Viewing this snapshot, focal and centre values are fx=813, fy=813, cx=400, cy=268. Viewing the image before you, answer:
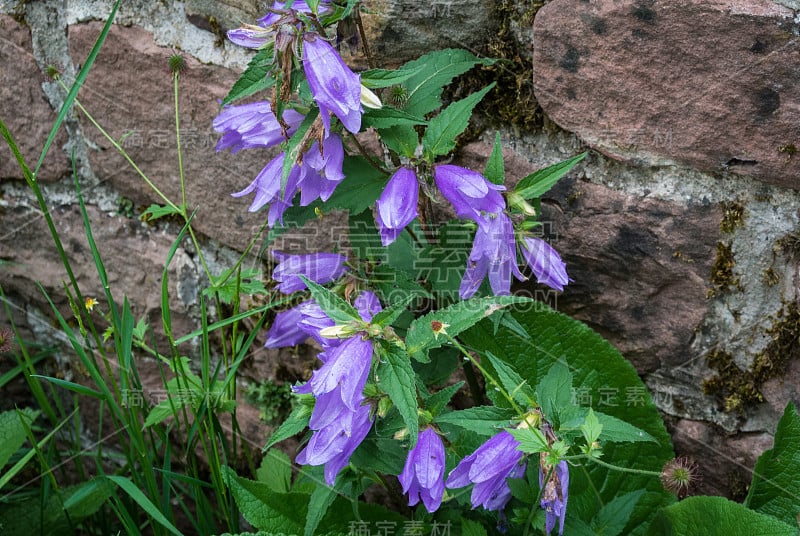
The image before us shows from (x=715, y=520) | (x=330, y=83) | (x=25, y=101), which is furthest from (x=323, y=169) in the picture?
(x=25, y=101)

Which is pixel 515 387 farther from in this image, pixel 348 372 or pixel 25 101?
pixel 25 101

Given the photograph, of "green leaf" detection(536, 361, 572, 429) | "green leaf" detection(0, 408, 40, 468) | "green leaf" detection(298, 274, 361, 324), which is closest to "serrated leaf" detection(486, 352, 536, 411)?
"green leaf" detection(536, 361, 572, 429)

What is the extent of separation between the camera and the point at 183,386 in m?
1.75

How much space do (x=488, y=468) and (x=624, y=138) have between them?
67cm

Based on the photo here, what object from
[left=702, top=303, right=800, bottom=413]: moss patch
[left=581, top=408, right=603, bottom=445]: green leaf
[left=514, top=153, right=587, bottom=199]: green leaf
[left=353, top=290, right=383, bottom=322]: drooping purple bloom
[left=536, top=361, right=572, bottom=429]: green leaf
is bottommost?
[left=702, top=303, right=800, bottom=413]: moss patch

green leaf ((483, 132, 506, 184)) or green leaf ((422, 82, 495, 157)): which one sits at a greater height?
green leaf ((422, 82, 495, 157))

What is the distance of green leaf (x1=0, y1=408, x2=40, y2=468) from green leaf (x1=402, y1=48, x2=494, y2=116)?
118 cm

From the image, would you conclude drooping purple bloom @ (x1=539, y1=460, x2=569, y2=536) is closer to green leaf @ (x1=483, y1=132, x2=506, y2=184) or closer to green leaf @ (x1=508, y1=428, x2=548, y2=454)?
green leaf @ (x1=508, y1=428, x2=548, y2=454)

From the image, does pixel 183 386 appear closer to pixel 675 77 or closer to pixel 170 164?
pixel 170 164

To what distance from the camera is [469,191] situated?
4.36 feet

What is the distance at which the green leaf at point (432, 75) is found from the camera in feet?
4.54

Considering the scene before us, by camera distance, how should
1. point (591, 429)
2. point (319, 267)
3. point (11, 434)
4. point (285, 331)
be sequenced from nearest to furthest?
point (591, 429) < point (319, 267) < point (285, 331) < point (11, 434)

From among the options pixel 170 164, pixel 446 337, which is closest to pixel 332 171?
pixel 446 337

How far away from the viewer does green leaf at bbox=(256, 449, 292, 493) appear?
74.7 inches
